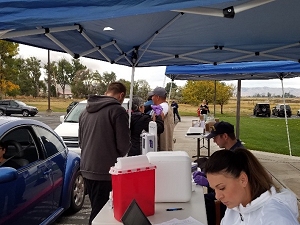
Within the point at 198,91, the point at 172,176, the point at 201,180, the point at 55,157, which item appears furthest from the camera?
the point at 198,91

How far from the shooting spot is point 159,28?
3.98 meters

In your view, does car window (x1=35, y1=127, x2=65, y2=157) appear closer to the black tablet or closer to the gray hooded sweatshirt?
the gray hooded sweatshirt

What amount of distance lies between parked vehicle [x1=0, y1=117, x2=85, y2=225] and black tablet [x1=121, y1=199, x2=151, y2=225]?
1.39 metres

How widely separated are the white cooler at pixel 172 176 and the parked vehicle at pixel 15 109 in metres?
31.2

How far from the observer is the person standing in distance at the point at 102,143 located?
3.40 m

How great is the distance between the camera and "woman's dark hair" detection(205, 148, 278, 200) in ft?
5.66

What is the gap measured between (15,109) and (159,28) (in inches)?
1222

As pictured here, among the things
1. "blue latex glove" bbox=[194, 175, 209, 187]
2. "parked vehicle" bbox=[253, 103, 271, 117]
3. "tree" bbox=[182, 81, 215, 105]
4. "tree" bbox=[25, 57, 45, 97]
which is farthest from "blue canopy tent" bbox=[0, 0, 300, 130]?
"tree" bbox=[25, 57, 45, 97]

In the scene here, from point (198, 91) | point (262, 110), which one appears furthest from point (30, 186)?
point (262, 110)

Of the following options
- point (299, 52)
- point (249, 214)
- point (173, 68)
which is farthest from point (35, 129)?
point (173, 68)

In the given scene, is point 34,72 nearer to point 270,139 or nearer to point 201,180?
point 270,139

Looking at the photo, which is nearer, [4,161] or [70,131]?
[4,161]

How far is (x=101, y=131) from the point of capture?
11.2 feet

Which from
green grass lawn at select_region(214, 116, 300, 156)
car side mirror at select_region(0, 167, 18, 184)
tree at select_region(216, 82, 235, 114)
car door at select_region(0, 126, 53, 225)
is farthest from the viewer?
tree at select_region(216, 82, 235, 114)
